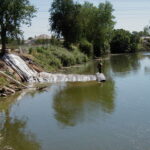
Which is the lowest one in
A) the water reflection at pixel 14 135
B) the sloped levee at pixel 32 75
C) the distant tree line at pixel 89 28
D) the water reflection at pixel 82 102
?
the water reflection at pixel 14 135

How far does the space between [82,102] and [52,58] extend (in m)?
21.6

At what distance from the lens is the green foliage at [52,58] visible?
4103 cm

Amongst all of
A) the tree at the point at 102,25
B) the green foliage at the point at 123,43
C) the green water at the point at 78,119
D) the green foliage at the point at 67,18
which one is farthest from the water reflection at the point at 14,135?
the green foliage at the point at 123,43

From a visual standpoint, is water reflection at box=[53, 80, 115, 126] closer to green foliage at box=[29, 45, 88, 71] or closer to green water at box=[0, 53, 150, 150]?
green water at box=[0, 53, 150, 150]

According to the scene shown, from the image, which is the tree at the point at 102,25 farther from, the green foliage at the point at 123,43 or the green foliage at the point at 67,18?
the green foliage at the point at 123,43

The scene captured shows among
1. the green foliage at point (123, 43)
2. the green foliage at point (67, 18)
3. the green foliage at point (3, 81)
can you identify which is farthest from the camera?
the green foliage at point (123, 43)

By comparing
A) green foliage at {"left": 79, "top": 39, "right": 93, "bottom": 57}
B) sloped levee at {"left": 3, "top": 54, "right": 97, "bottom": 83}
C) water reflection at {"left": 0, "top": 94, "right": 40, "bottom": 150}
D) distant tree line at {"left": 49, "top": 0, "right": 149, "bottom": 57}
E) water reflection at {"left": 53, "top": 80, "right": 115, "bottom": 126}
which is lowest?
water reflection at {"left": 0, "top": 94, "right": 40, "bottom": 150}

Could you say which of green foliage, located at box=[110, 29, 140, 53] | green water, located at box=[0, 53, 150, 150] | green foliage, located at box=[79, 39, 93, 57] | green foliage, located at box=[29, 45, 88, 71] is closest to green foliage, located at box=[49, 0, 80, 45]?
green foliage, located at box=[79, 39, 93, 57]

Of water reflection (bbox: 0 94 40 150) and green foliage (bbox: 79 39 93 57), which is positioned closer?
water reflection (bbox: 0 94 40 150)

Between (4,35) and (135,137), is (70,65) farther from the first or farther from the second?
(135,137)

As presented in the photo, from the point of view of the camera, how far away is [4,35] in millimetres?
37438

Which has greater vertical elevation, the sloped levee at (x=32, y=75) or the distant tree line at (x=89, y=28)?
the distant tree line at (x=89, y=28)

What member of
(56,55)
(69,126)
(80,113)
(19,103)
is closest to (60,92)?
(19,103)

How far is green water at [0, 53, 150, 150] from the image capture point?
14742 mm
